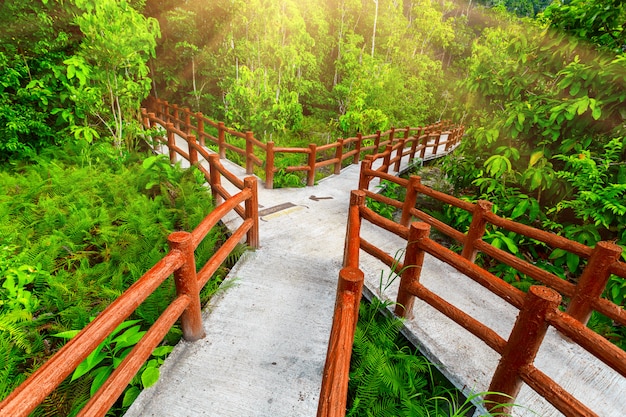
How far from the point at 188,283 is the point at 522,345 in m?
2.45

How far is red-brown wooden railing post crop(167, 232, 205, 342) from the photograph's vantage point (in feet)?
7.75

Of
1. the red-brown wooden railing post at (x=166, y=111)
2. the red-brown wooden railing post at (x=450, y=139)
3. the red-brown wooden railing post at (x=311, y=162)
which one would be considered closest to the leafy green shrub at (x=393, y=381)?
the red-brown wooden railing post at (x=311, y=162)

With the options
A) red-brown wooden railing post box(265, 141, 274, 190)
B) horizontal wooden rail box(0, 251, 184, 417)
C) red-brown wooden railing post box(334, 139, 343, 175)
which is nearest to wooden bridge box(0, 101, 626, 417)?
horizontal wooden rail box(0, 251, 184, 417)

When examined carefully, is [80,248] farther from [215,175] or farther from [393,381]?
[393,381]

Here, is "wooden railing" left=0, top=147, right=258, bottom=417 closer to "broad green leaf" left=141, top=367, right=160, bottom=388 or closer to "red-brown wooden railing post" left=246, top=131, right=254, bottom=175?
"broad green leaf" left=141, top=367, right=160, bottom=388

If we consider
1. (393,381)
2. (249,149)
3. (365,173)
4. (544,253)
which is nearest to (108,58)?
(249,149)

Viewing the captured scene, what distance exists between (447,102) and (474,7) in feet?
97.6

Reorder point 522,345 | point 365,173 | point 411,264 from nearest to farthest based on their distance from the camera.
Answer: point 522,345 → point 411,264 → point 365,173

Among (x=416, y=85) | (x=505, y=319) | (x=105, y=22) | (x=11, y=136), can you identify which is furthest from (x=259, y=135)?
(x=416, y=85)

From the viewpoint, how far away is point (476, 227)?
12.4 ft

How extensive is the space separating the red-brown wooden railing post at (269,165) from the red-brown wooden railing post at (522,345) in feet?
19.5

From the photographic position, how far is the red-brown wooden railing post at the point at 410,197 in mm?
4770

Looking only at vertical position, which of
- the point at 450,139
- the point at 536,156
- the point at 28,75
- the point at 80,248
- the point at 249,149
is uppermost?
the point at 28,75

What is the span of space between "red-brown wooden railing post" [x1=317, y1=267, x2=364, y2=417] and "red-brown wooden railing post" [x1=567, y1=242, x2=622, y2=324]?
239 cm
